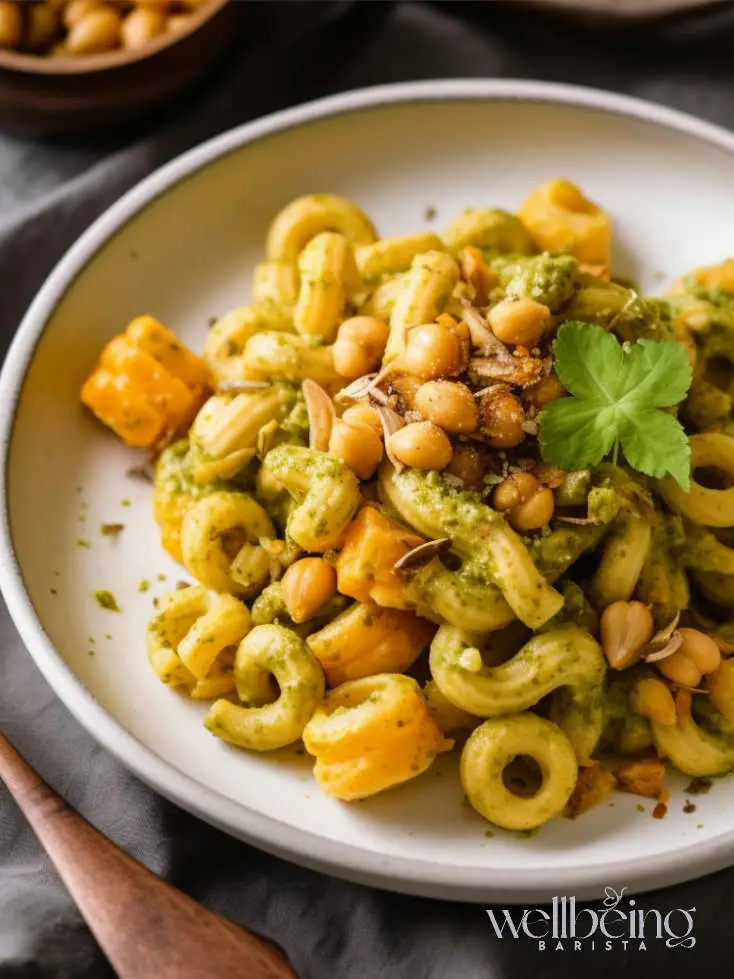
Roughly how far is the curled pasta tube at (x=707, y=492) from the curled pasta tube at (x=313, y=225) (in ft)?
3.62

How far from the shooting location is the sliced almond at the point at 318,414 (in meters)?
2.66

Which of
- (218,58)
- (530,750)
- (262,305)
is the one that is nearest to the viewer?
(530,750)

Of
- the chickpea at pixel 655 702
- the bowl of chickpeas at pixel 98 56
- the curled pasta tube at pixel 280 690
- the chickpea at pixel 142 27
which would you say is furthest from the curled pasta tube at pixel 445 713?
the chickpea at pixel 142 27

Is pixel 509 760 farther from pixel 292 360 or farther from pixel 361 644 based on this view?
pixel 292 360

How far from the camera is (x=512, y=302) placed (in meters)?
2.58

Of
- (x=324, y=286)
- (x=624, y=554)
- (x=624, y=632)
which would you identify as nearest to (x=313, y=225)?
(x=324, y=286)

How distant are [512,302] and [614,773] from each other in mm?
1018

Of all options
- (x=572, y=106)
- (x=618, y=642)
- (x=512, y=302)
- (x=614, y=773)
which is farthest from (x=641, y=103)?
(x=614, y=773)

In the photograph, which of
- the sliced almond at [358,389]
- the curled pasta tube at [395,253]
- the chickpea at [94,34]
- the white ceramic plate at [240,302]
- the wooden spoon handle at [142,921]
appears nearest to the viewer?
the wooden spoon handle at [142,921]

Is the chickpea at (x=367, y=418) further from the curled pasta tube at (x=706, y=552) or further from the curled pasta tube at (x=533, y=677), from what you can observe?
the curled pasta tube at (x=706, y=552)

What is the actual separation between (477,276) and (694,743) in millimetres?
1138

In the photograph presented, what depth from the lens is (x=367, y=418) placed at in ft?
8.43

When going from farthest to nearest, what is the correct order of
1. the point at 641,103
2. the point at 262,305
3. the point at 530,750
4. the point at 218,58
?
the point at 218,58 < the point at 641,103 < the point at 262,305 < the point at 530,750

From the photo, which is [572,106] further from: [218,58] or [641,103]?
[218,58]
